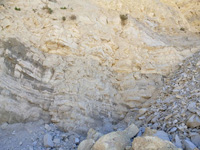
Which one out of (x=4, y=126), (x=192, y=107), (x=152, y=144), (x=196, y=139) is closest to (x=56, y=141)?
(x=4, y=126)

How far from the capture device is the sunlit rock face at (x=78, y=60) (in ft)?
16.4

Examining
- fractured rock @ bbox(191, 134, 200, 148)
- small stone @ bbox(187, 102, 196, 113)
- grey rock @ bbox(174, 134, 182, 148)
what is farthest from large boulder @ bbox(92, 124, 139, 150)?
small stone @ bbox(187, 102, 196, 113)

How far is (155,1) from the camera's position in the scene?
11.2 metres

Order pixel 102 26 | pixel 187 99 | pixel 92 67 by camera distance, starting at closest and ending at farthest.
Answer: pixel 187 99 < pixel 92 67 < pixel 102 26

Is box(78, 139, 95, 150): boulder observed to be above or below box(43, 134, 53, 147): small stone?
above

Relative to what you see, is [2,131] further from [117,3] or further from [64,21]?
[117,3]

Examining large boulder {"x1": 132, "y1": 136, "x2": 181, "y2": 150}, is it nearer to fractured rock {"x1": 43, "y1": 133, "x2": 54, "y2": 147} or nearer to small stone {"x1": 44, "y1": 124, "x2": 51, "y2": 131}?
fractured rock {"x1": 43, "y1": 133, "x2": 54, "y2": 147}

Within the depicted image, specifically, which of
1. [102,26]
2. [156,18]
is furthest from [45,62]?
[156,18]

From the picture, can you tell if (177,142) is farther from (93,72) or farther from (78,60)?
(78,60)

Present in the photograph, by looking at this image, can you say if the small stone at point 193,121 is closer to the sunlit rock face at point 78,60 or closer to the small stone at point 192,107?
the small stone at point 192,107

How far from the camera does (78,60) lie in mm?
6219

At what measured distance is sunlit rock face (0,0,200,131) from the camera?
197 inches

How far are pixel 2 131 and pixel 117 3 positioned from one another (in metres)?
8.85

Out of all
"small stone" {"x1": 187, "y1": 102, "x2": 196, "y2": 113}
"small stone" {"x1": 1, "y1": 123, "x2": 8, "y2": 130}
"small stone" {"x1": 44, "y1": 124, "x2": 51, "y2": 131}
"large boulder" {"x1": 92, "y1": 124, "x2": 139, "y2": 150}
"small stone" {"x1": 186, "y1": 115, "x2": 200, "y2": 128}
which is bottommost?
"small stone" {"x1": 44, "y1": 124, "x2": 51, "y2": 131}
